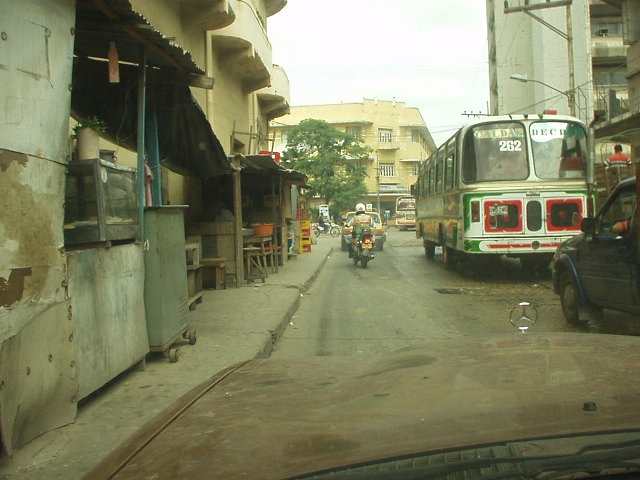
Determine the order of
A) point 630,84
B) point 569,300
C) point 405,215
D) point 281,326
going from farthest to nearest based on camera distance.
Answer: point 405,215
point 630,84
point 281,326
point 569,300

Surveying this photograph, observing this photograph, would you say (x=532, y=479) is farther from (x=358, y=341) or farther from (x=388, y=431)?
(x=358, y=341)

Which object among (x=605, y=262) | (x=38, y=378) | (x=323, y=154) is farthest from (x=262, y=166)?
(x=323, y=154)

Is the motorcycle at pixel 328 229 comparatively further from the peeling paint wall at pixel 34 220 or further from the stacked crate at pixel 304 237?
the peeling paint wall at pixel 34 220

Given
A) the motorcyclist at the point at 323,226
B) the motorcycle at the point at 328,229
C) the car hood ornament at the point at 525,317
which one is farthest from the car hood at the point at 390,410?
the motorcyclist at the point at 323,226

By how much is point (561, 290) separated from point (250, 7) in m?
11.2

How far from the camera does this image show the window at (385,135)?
6650 centimetres

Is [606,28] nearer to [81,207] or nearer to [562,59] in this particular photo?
[562,59]

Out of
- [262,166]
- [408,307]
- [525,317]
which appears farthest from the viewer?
[262,166]

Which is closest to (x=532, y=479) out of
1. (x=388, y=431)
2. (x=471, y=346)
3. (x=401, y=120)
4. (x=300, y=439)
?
(x=388, y=431)

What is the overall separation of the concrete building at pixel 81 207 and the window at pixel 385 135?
58980 mm

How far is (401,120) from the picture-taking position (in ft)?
220

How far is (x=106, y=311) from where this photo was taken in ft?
16.3

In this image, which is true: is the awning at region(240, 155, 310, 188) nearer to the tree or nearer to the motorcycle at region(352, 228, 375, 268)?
the motorcycle at region(352, 228, 375, 268)

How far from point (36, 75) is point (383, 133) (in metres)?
64.2
